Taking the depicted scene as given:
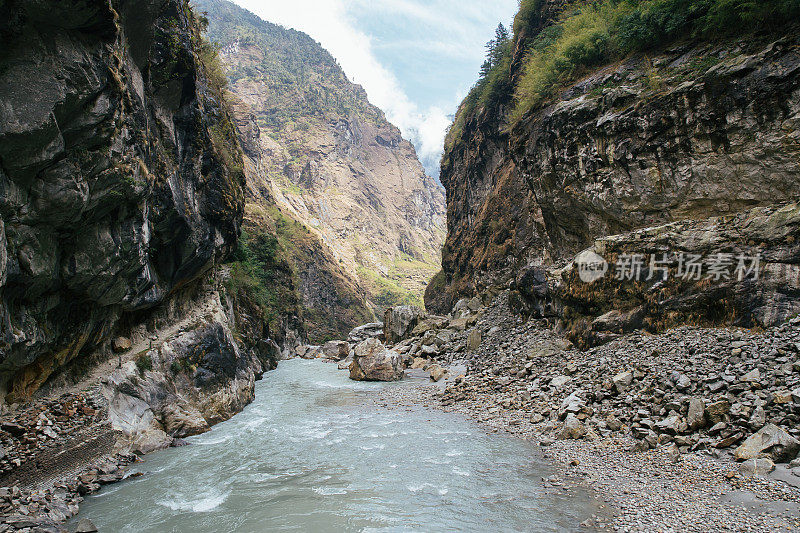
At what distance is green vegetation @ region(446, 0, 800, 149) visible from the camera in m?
12.8

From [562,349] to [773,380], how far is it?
7382 millimetres

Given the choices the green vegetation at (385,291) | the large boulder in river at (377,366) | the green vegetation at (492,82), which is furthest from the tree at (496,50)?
the green vegetation at (385,291)

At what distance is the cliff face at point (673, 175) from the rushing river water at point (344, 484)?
7073 mm

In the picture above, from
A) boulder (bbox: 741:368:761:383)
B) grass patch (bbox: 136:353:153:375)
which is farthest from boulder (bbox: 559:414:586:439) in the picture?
grass patch (bbox: 136:353:153:375)

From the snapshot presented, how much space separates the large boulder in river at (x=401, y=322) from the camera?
32.0 meters

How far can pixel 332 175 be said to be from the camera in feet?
463

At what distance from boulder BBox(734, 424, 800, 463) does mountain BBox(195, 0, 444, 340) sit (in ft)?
215

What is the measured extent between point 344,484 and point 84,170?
7.87 m

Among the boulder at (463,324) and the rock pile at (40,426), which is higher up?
the boulder at (463,324)

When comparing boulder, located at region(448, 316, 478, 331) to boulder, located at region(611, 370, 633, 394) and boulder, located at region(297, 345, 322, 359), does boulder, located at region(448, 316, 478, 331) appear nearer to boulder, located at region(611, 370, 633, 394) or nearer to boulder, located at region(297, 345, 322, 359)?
boulder, located at region(611, 370, 633, 394)

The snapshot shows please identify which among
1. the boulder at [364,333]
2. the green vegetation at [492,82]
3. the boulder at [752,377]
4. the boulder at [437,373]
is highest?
the green vegetation at [492,82]

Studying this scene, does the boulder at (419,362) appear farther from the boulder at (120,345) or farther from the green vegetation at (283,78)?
the green vegetation at (283,78)

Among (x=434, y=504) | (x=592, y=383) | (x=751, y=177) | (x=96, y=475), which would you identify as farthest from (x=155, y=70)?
(x=751, y=177)

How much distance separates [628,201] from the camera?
51.5 ft
